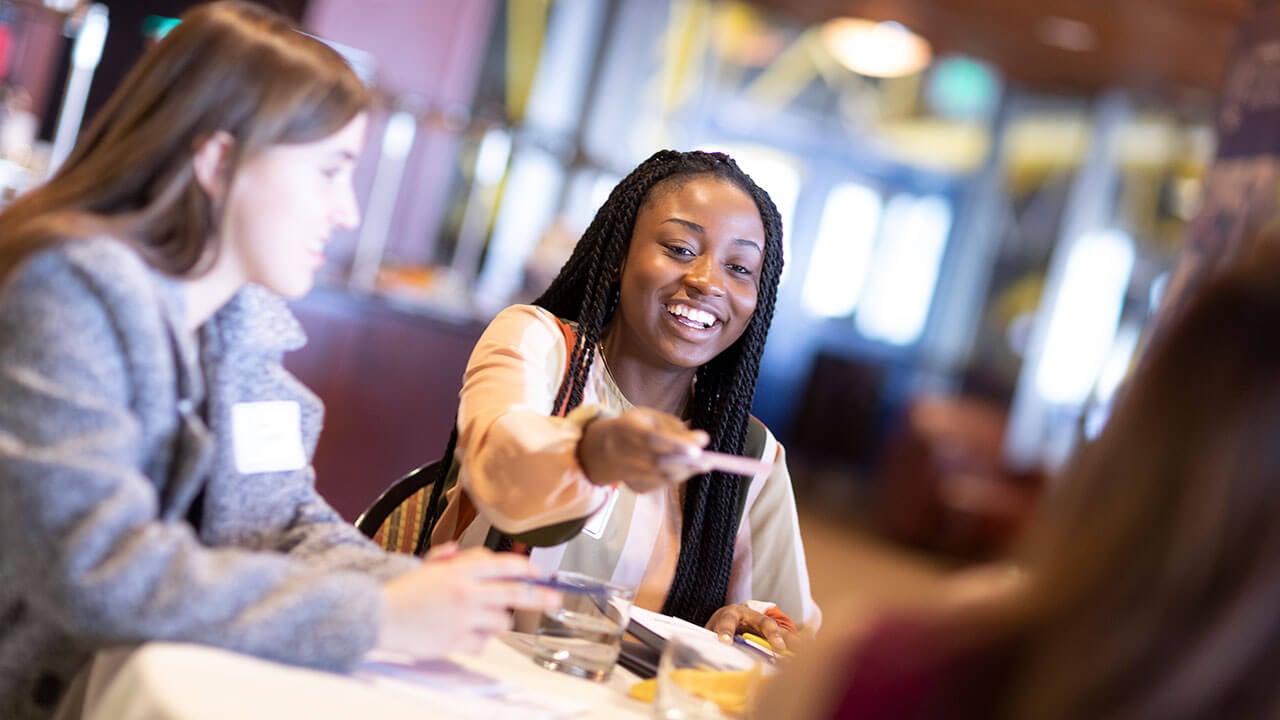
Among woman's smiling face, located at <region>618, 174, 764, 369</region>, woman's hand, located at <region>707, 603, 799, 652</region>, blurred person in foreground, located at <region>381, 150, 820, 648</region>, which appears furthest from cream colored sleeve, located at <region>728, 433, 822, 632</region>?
woman's smiling face, located at <region>618, 174, 764, 369</region>

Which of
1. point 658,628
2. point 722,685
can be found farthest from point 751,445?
point 722,685

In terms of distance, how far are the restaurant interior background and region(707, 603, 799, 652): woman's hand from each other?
2.44 metres

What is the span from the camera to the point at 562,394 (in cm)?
173

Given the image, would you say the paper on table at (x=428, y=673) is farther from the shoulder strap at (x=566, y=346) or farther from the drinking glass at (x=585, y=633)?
the shoulder strap at (x=566, y=346)

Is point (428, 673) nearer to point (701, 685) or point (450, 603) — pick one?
point (450, 603)

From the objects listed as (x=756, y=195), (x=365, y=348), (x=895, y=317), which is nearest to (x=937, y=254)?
(x=895, y=317)

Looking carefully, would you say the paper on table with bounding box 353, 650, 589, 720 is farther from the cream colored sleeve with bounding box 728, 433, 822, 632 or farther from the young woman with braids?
the cream colored sleeve with bounding box 728, 433, 822, 632

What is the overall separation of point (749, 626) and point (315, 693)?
2.66ft

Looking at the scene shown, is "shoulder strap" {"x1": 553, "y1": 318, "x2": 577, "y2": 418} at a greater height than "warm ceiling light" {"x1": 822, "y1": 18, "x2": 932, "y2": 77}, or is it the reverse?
"warm ceiling light" {"x1": 822, "y1": 18, "x2": 932, "y2": 77}

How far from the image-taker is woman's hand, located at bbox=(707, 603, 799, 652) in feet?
5.25

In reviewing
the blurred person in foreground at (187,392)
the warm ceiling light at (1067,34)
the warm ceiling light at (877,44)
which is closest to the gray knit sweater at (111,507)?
the blurred person in foreground at (187,392)

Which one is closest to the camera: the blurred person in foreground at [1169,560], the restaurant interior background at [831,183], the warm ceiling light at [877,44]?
the blurred person in foreground at [1169,560]

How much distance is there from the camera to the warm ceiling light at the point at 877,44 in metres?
8.70

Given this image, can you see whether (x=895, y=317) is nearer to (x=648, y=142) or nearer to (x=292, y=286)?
(x=648, y=142)
